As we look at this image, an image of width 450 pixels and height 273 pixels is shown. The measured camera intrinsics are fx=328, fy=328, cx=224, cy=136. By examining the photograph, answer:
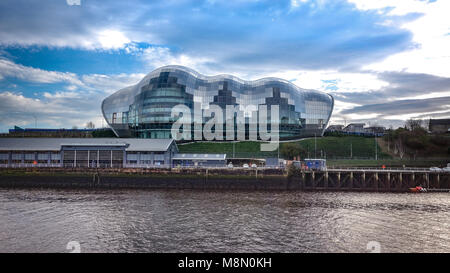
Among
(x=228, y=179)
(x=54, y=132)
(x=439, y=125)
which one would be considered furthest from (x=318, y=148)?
(x=439, y=125)

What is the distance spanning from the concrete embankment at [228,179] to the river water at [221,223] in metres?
7.81

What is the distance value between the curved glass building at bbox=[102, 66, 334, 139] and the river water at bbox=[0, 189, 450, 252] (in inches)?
2187

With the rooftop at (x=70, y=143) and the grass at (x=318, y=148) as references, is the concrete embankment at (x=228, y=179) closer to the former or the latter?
the rooftop at (x=70, y=143)

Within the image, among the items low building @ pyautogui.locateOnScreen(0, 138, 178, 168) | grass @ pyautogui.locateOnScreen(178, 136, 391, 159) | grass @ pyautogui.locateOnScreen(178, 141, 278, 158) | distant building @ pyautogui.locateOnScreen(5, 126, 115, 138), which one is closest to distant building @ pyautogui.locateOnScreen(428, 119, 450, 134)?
grass @ pyautogui.locateOnScreen(178, 136, 391, 159)

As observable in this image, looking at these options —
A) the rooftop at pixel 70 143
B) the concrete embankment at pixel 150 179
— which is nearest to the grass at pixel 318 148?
the rooftop at pixel 70 143

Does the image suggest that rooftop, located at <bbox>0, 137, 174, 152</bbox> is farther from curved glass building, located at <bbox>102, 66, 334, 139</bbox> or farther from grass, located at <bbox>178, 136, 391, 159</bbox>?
curved glass building, located at <bbox>102, 66, 334, 139</bbox>

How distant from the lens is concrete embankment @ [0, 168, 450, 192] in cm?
5616

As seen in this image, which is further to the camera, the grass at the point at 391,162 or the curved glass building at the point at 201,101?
the curved glass building at the point at 201,101

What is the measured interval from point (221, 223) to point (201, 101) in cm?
7366

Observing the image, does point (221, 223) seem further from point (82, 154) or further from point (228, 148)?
point (228, 148)

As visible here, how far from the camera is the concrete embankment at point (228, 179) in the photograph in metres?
56.2

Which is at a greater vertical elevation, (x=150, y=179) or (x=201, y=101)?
(x=201, y=101)

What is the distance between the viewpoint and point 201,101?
Result: 102000mm

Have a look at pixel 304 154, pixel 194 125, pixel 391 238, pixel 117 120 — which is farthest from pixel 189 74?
pixel 391 238
